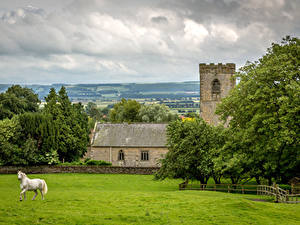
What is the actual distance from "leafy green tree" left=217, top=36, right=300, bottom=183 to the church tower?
70.6 ft

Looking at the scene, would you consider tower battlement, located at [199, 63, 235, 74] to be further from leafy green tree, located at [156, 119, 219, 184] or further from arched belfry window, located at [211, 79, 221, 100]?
leafy green tree, located at [156, 119, 219, 184]

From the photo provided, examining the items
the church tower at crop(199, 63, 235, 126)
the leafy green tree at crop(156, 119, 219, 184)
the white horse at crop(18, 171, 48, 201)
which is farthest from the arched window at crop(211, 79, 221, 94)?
the white horse at crop(18, 171, 48, 201)

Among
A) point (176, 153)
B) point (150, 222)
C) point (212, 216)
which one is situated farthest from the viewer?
point (176, 153)

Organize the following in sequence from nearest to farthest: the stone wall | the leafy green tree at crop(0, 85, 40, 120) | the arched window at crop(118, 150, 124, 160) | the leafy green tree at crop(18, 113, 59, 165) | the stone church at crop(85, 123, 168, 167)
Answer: the leafy green tree at crop(18, 113, 59, 165), the stone wall, the stone church at crop(85, 123, 168, 167), the arched window at crop(118, 150, 124, 160), the leafy green tree at crop(0, 85, 40, 120)

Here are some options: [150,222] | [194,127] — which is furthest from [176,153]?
[150,222]

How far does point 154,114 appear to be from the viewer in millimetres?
95125

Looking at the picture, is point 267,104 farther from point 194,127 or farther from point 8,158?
point 8,158

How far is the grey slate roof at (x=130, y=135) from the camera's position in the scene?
6262 centimetres

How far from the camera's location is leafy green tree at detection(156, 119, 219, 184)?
37.0m

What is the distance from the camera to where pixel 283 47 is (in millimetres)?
34062

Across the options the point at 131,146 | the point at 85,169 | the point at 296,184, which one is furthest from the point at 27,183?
the point at 131,146

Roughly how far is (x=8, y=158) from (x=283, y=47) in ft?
132

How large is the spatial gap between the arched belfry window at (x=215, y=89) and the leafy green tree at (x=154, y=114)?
37102 mm

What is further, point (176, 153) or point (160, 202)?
point (176, 153)
